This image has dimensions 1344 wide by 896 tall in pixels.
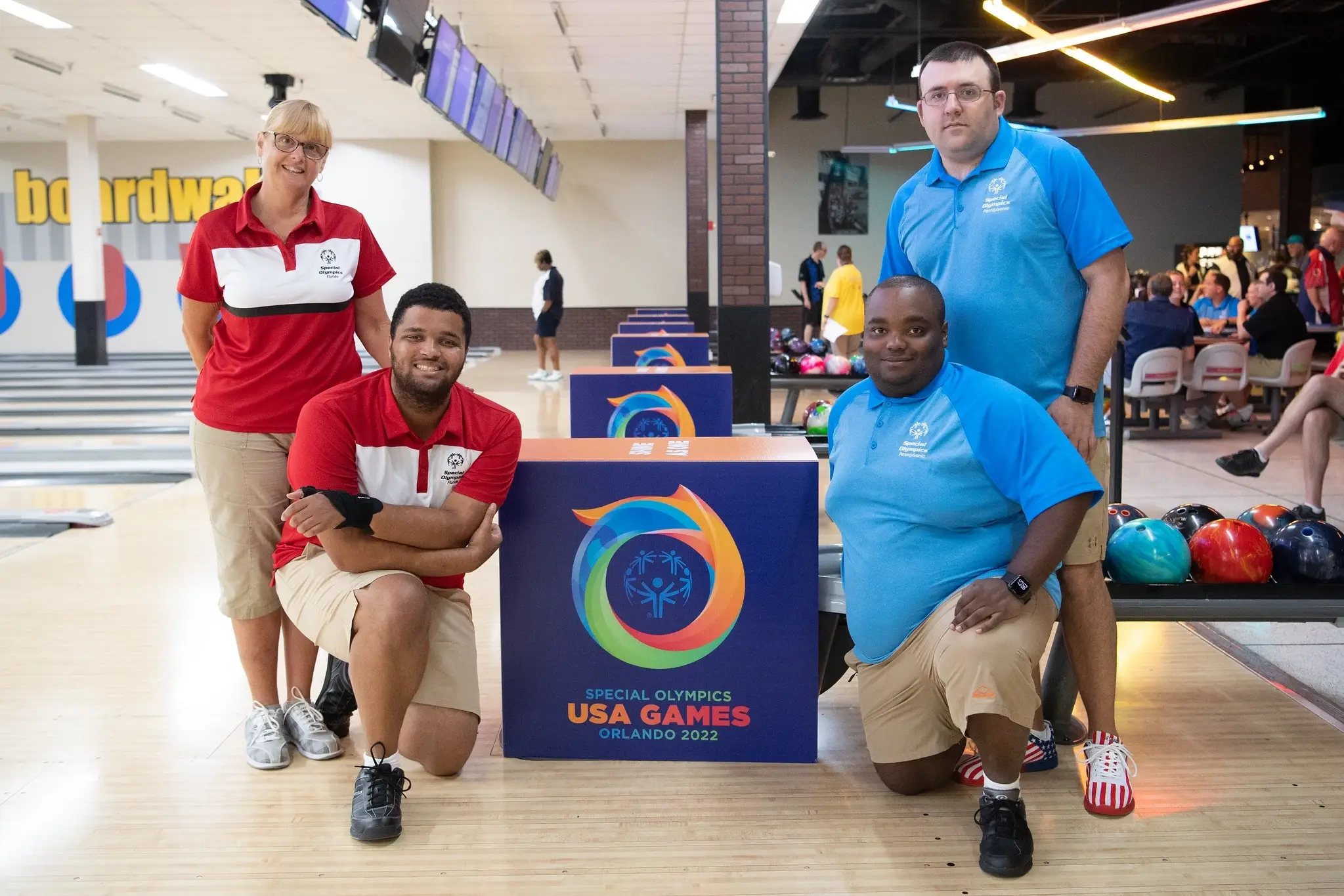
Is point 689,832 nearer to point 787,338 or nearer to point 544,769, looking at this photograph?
point 544,769

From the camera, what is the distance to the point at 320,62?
12297 mm

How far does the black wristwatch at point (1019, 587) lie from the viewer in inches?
92.9

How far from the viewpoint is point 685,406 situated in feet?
17.6

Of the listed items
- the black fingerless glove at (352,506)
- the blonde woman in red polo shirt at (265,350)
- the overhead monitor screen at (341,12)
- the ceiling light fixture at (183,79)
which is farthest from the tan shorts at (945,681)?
the ceiling light fixture at (183,79)

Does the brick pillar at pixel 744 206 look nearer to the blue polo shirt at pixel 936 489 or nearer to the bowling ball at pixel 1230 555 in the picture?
the bowling ball at pixel 1230 555

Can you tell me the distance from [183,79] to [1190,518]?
42.8 feet

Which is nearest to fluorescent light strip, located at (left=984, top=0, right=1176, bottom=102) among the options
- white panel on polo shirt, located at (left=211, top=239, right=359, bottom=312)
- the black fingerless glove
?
white panel on polo shirt, located at (left=211, top=239, right=359, bottom=312)

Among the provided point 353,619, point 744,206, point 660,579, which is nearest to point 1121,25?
point 744,206

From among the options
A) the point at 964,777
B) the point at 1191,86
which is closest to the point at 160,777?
the point at 964,777

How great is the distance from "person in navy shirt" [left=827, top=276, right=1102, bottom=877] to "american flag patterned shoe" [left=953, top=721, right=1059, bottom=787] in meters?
0.09

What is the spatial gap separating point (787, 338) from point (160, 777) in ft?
28.1

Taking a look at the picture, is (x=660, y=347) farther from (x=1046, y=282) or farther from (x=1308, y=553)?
(x=1046, y=282)

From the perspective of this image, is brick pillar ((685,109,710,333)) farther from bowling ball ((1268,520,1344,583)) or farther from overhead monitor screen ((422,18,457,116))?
bowling ball ((1268,520,1344,583))

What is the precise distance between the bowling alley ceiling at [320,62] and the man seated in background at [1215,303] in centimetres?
476
